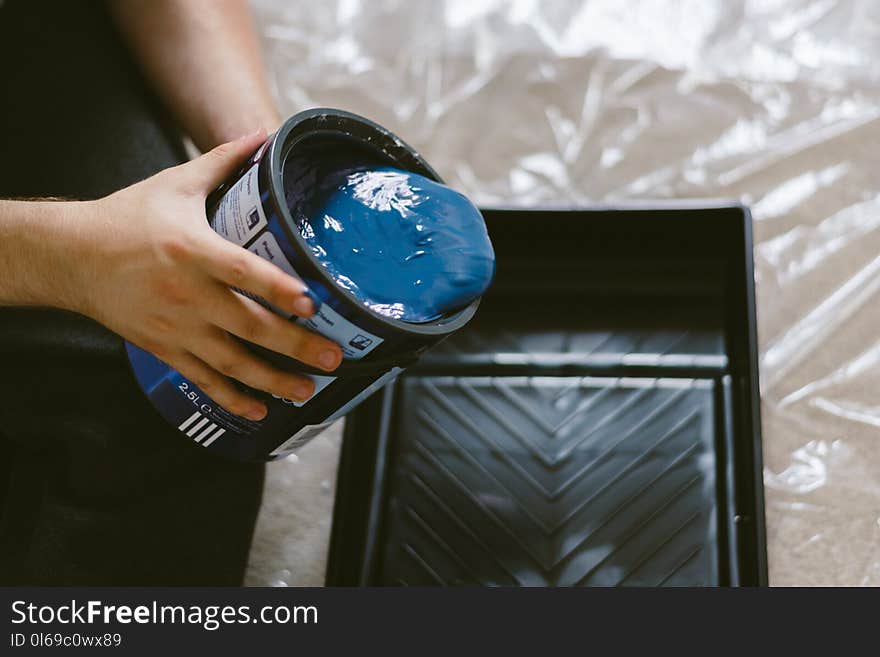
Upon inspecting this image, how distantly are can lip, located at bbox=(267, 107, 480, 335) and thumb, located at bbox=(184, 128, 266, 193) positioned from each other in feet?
0.11

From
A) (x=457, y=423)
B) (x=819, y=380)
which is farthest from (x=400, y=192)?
(x=819, y=380)

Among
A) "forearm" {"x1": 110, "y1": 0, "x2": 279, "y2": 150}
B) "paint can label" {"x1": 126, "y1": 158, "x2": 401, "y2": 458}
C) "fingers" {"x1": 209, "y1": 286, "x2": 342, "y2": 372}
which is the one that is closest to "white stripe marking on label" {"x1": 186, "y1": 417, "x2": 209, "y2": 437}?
"paint can label" {"x1": 126, "y1": 158, "x2": 401, "y2": 458}

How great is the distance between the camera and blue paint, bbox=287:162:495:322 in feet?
1.62

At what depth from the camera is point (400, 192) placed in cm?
52

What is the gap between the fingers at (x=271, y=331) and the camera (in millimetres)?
461

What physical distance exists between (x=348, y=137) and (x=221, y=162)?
72mm

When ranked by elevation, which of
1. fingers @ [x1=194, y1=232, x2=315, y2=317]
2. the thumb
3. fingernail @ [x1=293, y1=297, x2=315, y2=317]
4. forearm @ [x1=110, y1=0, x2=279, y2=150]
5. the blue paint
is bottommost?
fingernail @ [x1=293, y1=297, x2=315, y2=317]

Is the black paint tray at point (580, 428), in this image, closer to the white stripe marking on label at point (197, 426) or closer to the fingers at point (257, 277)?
the white stripe marking on label at point (197, 426)

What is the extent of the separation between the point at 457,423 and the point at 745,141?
386mm

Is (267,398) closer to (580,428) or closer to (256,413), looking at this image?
(256,413)

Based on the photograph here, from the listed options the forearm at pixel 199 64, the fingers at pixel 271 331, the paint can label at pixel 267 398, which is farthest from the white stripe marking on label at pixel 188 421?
the forearm at pixel 199 64

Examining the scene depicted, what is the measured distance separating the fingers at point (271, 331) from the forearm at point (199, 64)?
293 mm

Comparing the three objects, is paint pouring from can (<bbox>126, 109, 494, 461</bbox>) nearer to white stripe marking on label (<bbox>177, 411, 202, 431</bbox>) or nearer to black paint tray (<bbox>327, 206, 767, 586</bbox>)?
white stripe marking on label (<bbox>177, 411, 202, 431</bbox>)

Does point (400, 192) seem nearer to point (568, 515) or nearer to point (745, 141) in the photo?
point (568, 515)
